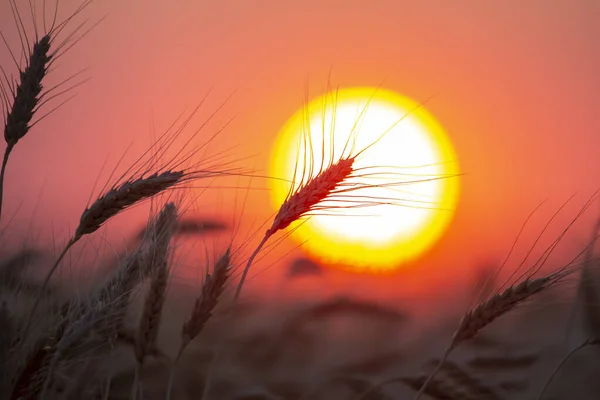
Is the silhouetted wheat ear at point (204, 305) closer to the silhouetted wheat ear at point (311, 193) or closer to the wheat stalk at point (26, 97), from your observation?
the silhouetted wheat ear at point (311, 193)

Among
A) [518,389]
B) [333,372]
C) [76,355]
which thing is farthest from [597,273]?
[76,355]

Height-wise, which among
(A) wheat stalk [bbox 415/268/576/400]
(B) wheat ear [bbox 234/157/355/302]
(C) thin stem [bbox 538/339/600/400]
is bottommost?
(C) thin stem [bbox 538/339/600/400]

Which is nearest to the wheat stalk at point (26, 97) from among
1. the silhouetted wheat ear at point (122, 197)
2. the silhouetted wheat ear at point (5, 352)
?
the silhouetted wheat ear at point (122, 197)

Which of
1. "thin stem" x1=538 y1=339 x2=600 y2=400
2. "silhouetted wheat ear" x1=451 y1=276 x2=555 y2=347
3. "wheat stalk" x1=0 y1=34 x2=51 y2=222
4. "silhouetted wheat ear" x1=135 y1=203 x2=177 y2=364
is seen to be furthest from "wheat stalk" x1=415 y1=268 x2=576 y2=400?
"wheat stalk" x1=0 y1=34 x2=51 y2=222

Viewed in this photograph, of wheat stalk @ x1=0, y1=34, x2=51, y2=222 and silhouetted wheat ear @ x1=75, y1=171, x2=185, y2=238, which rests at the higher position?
wheat stalk @ x1=0, y1=34, x2=51, y2=222

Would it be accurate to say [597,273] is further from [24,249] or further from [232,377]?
[24,249]

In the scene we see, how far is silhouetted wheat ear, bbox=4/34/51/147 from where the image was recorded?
1.12 m

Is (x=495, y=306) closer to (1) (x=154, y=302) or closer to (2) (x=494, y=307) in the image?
(2) (x=494, y=307)

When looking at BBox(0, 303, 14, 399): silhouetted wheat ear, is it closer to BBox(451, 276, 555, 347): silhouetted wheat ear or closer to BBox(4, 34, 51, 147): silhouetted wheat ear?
Answer: BBox(4, 34, 51, 147): silhouetted wheat ear

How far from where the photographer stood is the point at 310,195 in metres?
1.07

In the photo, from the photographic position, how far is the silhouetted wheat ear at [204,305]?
107 cm

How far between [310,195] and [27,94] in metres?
0.49

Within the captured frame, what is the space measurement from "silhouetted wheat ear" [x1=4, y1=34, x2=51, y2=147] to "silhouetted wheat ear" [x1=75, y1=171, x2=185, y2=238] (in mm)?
181

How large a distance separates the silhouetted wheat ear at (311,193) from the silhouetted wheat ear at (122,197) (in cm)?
17
